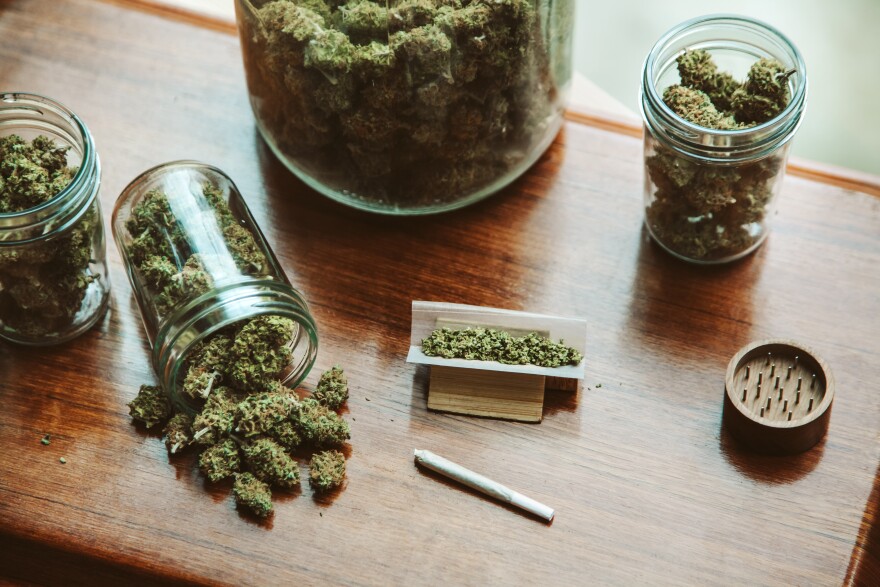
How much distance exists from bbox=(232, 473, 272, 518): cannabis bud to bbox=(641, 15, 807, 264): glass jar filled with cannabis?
607 mm

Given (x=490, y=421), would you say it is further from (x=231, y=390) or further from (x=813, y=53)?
(x=813, y=53)

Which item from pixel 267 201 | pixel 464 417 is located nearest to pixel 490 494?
pixel 464 417

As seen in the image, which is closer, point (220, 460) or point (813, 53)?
point (220, 460)

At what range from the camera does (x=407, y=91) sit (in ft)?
3.76

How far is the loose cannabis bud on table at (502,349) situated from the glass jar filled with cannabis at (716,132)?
0.23 metres

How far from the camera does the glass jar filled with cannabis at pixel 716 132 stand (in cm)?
116

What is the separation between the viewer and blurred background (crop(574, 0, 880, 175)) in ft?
6.52

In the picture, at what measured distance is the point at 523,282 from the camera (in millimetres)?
1308

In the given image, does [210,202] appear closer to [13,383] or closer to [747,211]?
[13,383]

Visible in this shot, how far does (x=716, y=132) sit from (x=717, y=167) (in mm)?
64

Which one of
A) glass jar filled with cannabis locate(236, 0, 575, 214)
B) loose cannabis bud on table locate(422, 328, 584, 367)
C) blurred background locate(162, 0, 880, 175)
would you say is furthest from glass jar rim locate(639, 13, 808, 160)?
blurred background locate(162, 0, 880, 175)

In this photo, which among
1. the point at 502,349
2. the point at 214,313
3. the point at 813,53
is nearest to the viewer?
the point at 214,313

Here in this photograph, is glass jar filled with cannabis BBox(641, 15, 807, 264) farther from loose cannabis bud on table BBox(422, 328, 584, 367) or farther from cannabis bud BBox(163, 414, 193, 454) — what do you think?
cannabis bud BBox(163, 414, 193, 454)

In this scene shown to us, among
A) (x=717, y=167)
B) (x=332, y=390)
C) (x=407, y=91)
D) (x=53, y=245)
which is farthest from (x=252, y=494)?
(x=717, y=167)
